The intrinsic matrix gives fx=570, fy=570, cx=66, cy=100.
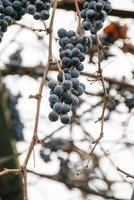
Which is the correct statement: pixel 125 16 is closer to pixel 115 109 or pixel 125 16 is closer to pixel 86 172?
pixel 115 109

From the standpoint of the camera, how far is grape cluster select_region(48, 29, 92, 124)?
4.82ft

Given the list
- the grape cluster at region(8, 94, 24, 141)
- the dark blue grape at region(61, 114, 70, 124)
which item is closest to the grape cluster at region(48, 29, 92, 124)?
the dark blue grape at region(61, 114, 70, 124)

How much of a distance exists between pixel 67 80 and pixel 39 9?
278mm

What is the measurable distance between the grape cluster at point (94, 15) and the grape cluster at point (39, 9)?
11 centimetres

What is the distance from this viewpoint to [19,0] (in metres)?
1.69

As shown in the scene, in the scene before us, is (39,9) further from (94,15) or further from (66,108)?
(66,108)

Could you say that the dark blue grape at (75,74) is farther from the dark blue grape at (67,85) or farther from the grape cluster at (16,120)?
the grape cluster at (16,120)

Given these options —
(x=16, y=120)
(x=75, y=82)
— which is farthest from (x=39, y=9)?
(x=16, y=120)

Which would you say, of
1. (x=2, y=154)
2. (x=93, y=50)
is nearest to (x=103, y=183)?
(x=2, y=154)

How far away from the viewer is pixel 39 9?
5.43 ft

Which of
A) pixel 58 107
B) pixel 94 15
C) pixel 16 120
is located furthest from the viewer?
pixel 16 120

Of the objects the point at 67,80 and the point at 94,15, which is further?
the point at 94,15

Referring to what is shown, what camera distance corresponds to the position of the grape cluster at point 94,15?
5.26 ft

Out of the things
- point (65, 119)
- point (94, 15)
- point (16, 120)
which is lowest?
point (16, 120)
